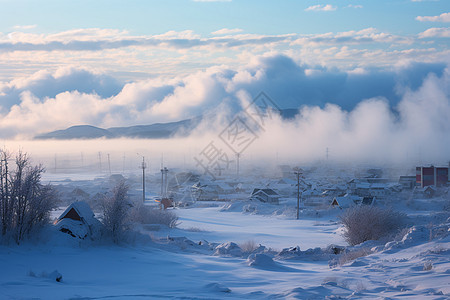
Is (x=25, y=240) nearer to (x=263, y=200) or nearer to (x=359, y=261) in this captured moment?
(x=359, y=261)

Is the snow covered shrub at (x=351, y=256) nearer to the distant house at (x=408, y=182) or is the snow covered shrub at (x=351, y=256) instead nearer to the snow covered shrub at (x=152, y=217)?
the snow covered shrub at (x=152, y=217)

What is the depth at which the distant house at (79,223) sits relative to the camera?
23375 mm

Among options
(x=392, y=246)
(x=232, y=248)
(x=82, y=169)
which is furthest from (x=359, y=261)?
(x=82, y=169)

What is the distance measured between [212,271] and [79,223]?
8.51 m

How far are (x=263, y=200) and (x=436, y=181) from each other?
106ft

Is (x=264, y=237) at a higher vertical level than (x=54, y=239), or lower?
lower

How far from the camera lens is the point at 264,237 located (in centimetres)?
3653

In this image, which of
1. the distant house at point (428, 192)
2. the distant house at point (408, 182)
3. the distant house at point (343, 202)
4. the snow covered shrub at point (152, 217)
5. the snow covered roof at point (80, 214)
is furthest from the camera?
the distant house at point (408, 182)

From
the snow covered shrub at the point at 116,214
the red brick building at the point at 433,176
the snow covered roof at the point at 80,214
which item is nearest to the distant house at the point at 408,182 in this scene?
the red brick building at the point at 433,176

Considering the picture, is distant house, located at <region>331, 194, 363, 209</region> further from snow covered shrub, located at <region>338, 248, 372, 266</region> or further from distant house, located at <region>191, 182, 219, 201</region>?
snow covered shrub, located at <region>338, 248, 372, 266</region>

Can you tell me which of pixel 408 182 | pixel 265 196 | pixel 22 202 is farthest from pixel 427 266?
pixel 408 182

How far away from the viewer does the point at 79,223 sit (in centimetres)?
2439

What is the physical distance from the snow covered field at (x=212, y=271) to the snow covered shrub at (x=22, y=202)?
33.1 inches

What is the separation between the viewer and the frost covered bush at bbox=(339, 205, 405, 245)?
30719 mm
